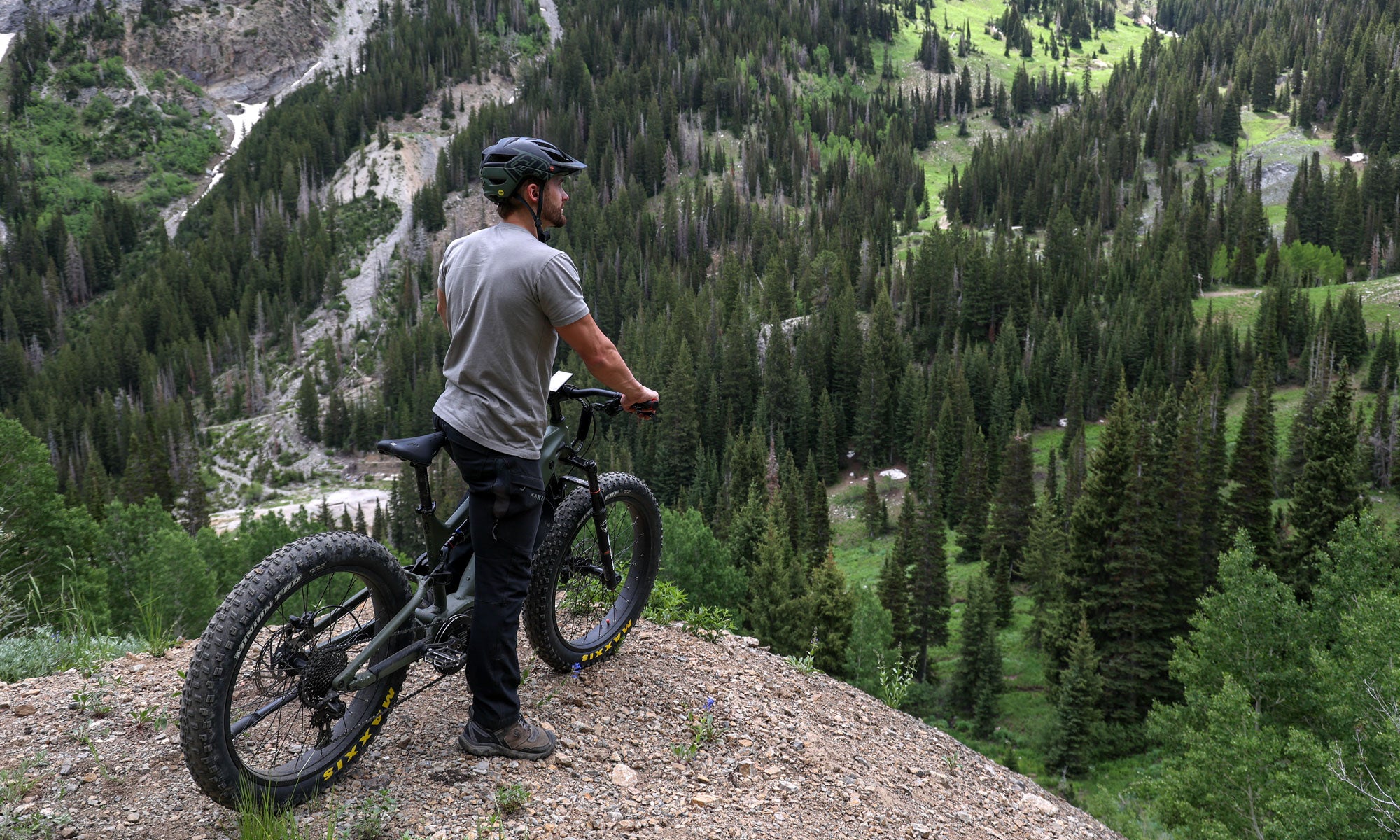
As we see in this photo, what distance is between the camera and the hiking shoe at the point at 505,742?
20.0 feet

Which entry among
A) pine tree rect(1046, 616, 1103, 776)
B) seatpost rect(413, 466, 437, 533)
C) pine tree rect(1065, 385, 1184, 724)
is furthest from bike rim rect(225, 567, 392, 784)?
pine tree rect(1065, 385, 1184, 724)

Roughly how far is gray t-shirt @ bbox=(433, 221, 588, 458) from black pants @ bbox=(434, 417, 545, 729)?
0.51 feet

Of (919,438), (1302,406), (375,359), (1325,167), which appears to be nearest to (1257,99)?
(1325,167)

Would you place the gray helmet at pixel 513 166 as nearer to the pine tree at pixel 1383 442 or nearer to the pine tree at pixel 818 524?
the pine tree at pixel 818 524

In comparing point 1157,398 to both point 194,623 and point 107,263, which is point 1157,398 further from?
point 107,263

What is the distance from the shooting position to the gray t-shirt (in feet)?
18.5

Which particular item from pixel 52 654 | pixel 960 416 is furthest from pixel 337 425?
pixel 52 654

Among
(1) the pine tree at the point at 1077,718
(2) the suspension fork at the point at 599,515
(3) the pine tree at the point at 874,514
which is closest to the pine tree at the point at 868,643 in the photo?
(1) the pine tree at the point at 1077,718

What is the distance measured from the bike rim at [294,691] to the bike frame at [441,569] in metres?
0.10

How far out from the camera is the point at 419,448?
5719 mm

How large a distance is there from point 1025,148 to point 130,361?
188068mm

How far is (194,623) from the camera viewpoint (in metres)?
35.4

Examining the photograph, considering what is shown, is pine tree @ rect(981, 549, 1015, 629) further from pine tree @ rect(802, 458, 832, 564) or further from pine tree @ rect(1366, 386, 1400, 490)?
pine tree @ rect(1366, 386, 1400, 490)

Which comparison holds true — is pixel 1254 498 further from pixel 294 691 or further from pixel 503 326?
pixel 294 691
